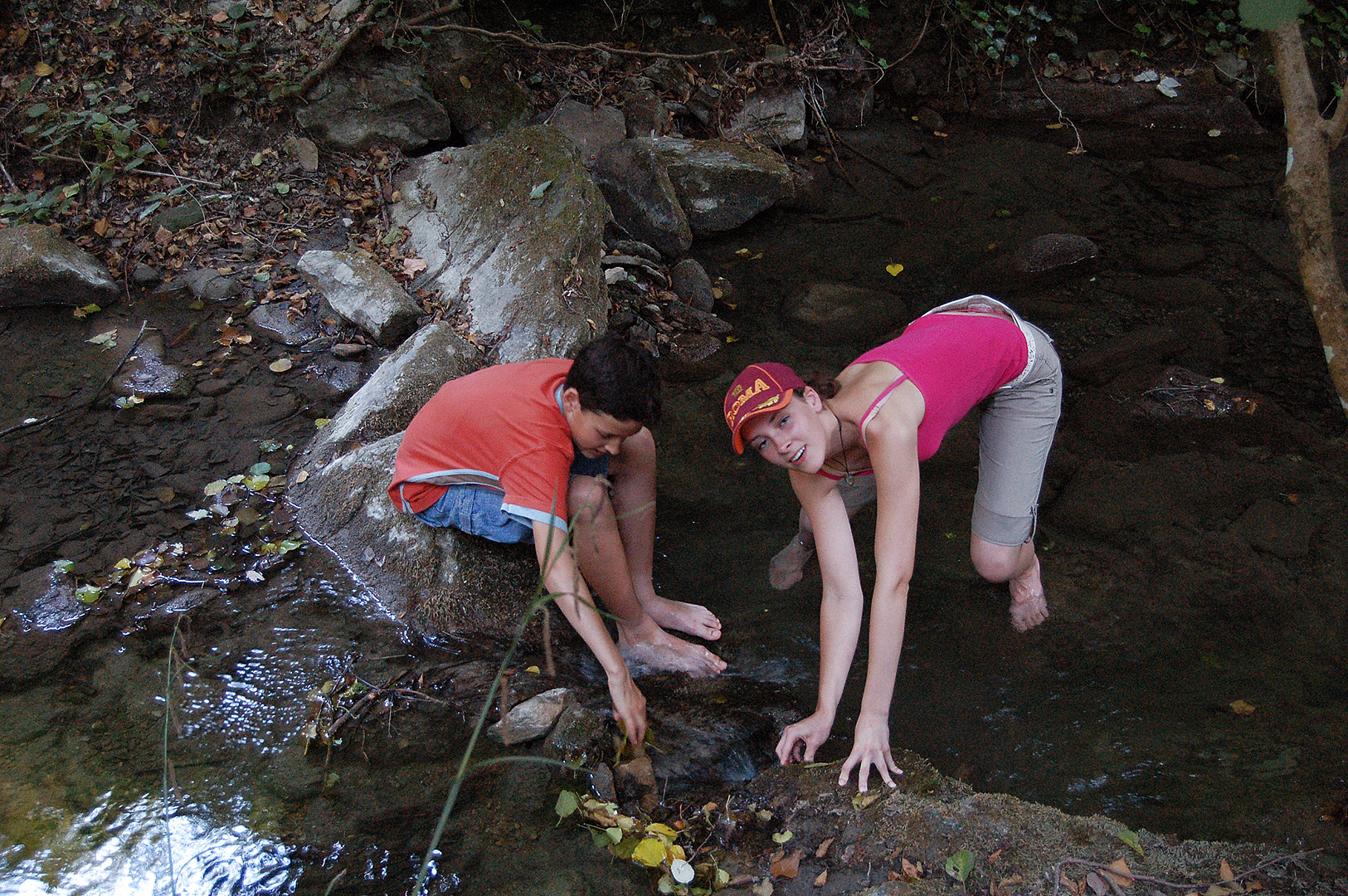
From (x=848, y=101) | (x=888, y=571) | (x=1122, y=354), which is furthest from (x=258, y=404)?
(x=848, y=101)

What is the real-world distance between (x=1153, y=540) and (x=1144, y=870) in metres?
1.81

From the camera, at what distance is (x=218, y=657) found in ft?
9.34

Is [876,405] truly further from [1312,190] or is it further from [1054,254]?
[1054,254]

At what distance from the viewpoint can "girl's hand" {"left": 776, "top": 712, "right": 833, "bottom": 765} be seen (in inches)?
95.8

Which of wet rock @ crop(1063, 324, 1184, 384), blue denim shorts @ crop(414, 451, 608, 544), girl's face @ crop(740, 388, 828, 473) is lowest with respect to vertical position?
wet rock @ crop(1063, 324, 1184, 384)

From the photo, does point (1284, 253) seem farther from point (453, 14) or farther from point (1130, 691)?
point (453, 14)

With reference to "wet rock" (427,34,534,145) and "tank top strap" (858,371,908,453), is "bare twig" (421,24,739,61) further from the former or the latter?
"tank top strap" (858,371,908,453)

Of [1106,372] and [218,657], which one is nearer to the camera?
[218,657]

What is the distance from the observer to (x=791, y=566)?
3373 mm

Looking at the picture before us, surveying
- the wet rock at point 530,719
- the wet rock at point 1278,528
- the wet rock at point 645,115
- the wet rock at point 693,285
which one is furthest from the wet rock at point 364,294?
the wet rock at point 1278,528

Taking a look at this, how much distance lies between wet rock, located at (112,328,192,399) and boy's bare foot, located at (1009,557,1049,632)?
3.90 metres

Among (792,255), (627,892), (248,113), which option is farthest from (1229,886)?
(248,113)

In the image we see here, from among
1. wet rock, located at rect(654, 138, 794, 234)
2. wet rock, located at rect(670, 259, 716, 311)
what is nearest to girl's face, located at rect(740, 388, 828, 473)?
wet rock, located at rect(670, 259, 716, 311)

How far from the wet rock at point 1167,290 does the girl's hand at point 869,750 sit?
12.7 ft
